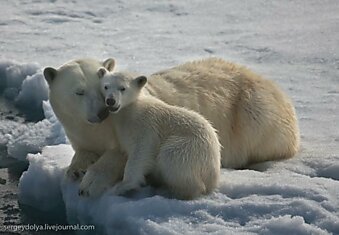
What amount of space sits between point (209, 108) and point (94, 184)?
3.71 ft

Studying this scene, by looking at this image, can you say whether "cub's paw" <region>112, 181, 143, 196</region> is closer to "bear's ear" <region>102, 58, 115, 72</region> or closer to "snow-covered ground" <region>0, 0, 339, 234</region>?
"snow-covered ground" <region>0, 0, 339, 234</region>

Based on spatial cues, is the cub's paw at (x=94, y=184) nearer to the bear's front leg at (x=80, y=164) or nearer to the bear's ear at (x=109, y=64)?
the bear's front leg at (x=80, y=164)

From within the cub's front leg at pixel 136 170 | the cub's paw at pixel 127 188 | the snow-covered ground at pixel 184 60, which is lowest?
the snow-covered ground at pixel 184 60

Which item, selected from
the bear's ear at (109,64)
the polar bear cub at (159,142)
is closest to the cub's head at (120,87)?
the polar bear cub at (159,142)

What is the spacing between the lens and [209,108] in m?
5.41

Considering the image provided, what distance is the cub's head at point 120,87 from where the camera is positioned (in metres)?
4.54

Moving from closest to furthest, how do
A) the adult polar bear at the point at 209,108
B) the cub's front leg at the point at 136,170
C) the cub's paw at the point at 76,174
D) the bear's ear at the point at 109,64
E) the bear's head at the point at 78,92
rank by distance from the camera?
the cub's front leg at the point at 136,170, the bear's head at the point at 78,92, the adult polar bear at the point at 209,108, the cub's paw at the point at 76,174, the bear's ear at the point at 109,64

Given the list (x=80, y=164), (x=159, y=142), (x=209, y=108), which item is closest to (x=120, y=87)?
(x=159, y=142)

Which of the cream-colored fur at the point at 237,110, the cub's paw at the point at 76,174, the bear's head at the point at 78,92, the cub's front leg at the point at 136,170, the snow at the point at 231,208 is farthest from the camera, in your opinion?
the cream-colored fur at the point at 237,110

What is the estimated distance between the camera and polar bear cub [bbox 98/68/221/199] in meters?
4.51

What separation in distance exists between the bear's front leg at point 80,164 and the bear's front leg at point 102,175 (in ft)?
0.65

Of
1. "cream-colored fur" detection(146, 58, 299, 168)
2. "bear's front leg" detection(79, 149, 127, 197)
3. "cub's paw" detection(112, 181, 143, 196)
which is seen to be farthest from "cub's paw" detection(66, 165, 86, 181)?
"cream-colored fur" detection(146, 58, 299, 168)

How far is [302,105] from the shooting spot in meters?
6.98

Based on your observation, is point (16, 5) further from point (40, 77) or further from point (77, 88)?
point (77, 88)
